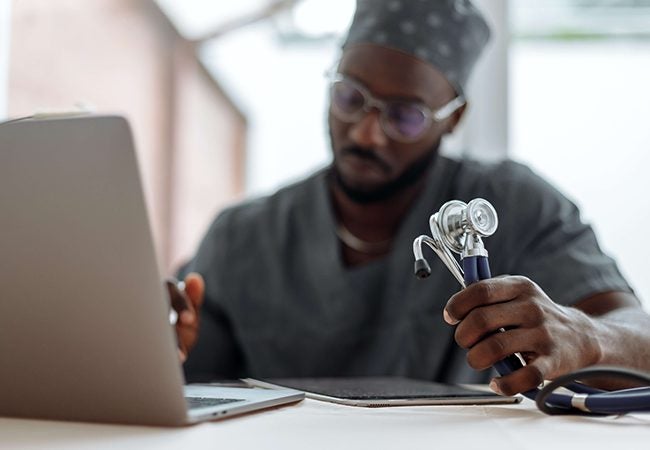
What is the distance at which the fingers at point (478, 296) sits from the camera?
2.53 feet

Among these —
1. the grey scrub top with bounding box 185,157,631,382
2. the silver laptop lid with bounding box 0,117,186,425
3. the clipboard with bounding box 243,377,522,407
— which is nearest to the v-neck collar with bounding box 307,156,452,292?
the grey scrub top with bounding box 185,157,631,382

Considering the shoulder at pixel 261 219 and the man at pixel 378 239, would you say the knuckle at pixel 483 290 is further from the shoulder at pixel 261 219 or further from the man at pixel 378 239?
the shoulder at pixel 261 219

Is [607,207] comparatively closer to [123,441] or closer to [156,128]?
[156,128]

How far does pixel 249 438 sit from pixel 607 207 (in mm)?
1664

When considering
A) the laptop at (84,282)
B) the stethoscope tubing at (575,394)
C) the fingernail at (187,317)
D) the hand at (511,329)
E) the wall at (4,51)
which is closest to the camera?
the laptop at (84,282)

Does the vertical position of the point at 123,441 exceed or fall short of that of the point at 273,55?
it falls short

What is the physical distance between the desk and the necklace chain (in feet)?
2.87

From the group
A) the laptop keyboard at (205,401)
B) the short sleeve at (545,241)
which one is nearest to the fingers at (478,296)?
the laptop keyboard at (205,401)

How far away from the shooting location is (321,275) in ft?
5.18

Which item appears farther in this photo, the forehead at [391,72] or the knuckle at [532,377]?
the forehead at [391,72]

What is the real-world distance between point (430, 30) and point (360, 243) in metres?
0.43

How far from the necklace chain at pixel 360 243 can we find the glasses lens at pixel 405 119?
216mm

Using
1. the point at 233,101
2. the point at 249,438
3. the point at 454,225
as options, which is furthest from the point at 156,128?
the point at 249,438

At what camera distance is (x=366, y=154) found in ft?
5.13
